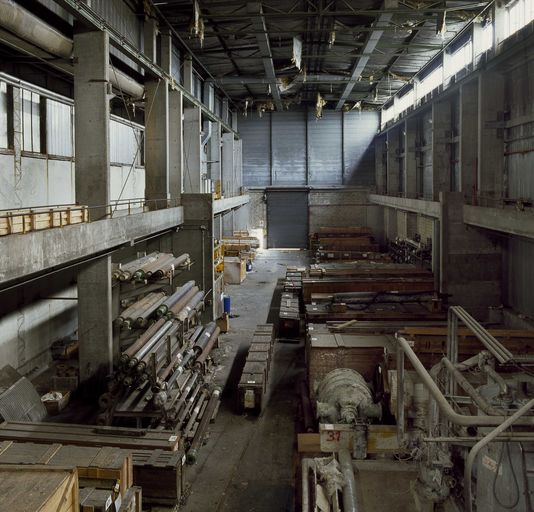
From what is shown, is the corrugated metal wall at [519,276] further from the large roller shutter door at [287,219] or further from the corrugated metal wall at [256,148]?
the corrugated metal wall at [256,148]

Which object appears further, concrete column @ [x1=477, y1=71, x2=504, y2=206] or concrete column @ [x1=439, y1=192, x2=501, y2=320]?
concrete column @ [x1=439, y1=192, x2=501, y2=320]

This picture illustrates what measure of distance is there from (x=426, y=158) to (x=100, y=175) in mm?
19145

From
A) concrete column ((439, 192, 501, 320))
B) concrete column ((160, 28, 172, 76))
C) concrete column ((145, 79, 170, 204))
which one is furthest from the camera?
concrete column ((160, 28, 172, 76))

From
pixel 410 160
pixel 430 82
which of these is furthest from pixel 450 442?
→ pixel 410 160

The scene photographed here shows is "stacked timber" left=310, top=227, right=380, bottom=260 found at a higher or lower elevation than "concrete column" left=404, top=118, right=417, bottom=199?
lower

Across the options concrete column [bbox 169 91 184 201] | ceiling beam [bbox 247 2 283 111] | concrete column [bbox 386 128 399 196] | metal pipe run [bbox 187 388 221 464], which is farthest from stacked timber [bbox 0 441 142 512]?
concrete column [bbox 386 128 399 196]

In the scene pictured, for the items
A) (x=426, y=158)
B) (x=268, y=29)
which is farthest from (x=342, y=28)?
(x=426, y=158)

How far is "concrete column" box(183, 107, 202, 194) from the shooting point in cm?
2164

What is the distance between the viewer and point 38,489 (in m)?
4.68

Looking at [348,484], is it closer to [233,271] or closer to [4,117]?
[4,117]

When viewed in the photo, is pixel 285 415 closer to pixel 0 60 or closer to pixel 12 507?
pixel 12 507

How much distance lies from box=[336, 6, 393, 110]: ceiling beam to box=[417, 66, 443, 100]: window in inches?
118

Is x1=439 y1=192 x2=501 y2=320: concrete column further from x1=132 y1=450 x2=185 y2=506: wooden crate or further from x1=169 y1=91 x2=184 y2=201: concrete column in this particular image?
x1=132 y1=450 x2=185 y2=506: wooden crate

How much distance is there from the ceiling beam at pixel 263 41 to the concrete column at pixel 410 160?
7048 mm
